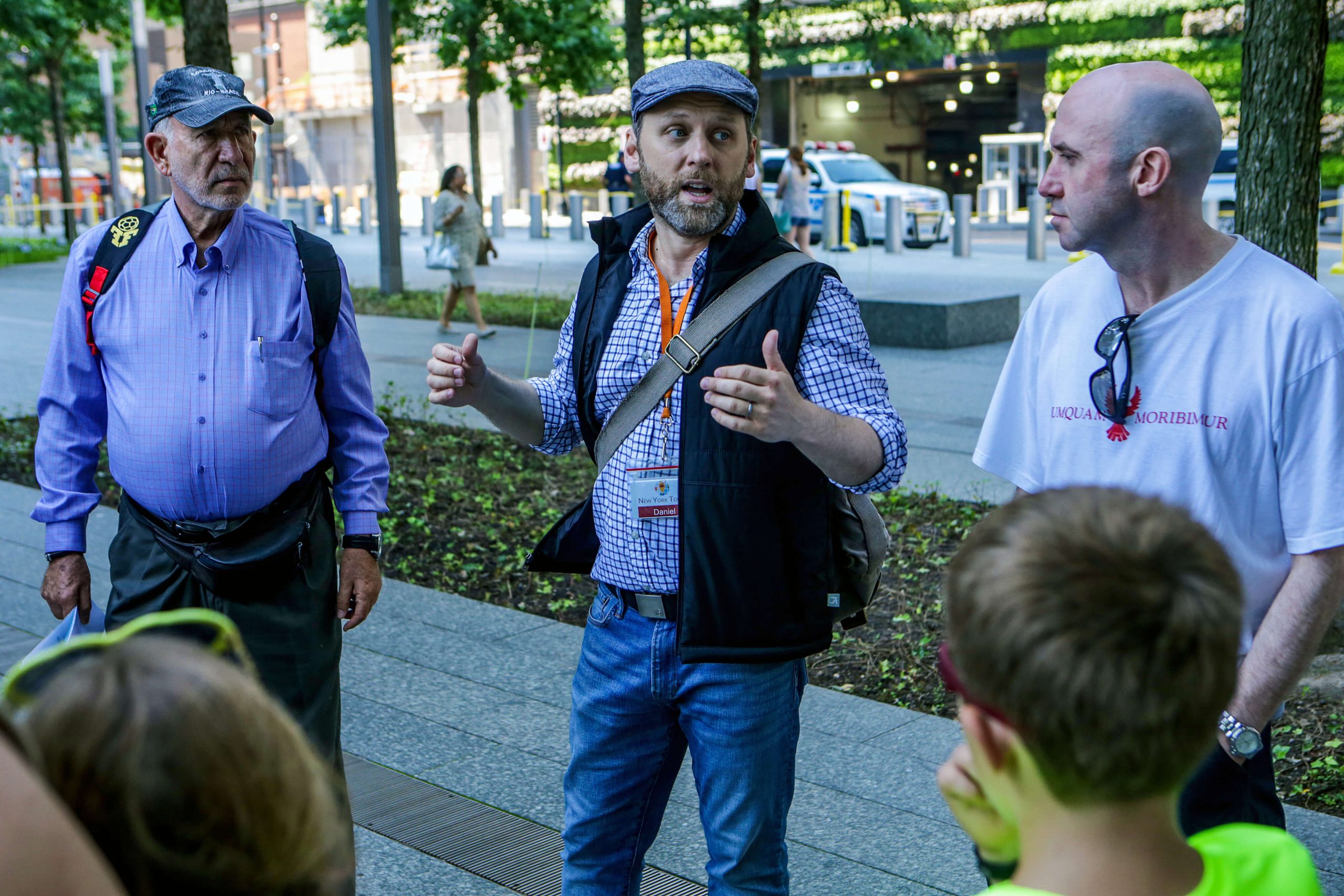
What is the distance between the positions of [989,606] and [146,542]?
7.94 ft

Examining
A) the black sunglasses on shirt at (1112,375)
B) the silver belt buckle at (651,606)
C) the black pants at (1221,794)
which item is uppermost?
the black sunglasses on shirt at (1112,375)

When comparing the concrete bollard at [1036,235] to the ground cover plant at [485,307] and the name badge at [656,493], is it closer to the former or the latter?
the ground cover plant at [485,307]

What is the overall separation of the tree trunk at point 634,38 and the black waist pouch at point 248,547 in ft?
40.2

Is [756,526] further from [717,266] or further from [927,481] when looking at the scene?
[927,481]

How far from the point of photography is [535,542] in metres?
7.04

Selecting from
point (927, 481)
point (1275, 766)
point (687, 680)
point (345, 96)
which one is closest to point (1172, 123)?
point (687, 680)

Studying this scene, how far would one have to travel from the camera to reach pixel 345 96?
198 feet

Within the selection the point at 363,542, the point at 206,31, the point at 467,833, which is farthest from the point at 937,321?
the point at 363,542

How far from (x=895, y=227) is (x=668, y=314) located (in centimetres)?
2368

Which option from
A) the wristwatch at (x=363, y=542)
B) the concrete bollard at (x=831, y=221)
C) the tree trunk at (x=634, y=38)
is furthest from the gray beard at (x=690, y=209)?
the concrete bollard at (x=831, y=221)

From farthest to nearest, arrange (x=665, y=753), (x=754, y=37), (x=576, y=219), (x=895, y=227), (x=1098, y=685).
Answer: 1. (x=576, y=219)
2. (x=895, y=227)
3. (x=754, y=37)
4. (x=665, y=753)
5. (x=1098, y=685)

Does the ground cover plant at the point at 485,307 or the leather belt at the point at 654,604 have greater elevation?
the leather belt at the point at 654,604

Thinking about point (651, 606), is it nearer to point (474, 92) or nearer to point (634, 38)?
point (634, 38)

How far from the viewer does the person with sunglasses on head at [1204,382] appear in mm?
2215
